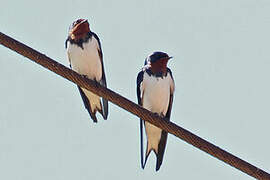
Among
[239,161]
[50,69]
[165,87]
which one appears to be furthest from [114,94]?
[165,87]

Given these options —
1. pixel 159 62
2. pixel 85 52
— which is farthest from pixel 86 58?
pixel 159 62

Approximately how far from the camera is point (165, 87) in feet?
20.2

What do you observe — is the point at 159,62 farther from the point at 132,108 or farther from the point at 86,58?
the point at 132,108

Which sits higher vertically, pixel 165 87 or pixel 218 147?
pixel 218 147

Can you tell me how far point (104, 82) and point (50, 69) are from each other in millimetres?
2858

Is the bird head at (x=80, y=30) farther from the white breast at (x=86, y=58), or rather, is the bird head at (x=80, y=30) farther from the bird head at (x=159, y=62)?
the bird head at (x=159, y=62)

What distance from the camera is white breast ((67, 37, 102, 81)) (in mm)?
6262

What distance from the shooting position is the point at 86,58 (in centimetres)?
628

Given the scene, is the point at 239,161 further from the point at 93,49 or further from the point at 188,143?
the point at 93,49

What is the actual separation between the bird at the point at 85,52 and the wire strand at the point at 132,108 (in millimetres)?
2268

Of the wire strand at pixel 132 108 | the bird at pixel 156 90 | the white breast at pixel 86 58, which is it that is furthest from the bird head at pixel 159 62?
the wire strand at pixel 132 108

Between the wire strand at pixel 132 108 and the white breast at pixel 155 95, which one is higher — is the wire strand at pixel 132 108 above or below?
above

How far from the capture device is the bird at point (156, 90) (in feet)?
20.0

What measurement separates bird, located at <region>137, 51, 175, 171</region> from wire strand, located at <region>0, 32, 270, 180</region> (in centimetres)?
201
